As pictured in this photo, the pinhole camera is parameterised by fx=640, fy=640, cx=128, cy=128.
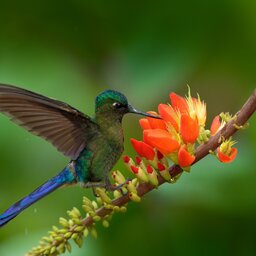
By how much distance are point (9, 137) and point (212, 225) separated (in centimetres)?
97

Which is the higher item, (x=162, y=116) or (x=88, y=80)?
(x=88, y=80)

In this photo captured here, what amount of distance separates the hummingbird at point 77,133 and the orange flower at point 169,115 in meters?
0.14

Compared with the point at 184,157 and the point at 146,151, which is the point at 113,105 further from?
the point at 184,157

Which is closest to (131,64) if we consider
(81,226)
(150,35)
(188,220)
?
(150,35)

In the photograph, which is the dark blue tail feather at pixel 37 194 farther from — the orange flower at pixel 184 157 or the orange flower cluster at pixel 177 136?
the orange flower at pixel 184 157

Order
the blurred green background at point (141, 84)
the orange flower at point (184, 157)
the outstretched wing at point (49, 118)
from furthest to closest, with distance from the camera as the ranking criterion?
the blurred green background at point (141, 84) → the outstretched wing at point (49, 118) → the orange flower at point (184, 157)

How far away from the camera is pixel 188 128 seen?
1691mm

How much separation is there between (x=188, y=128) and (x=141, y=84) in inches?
59.4

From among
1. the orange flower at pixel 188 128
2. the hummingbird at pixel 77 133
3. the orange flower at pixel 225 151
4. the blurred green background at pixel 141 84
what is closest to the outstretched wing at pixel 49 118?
the hummingbird at pixel 77 133

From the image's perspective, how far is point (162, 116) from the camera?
70.0 inches

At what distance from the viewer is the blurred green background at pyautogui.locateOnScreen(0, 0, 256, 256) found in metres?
2.53

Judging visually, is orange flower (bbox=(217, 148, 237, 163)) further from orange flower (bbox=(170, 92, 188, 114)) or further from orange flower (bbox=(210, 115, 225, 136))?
orange flower (bbox=(170, 92, 188, 114))

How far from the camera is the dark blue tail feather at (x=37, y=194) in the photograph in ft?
5.84

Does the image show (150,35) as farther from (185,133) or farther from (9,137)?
(185,133)
